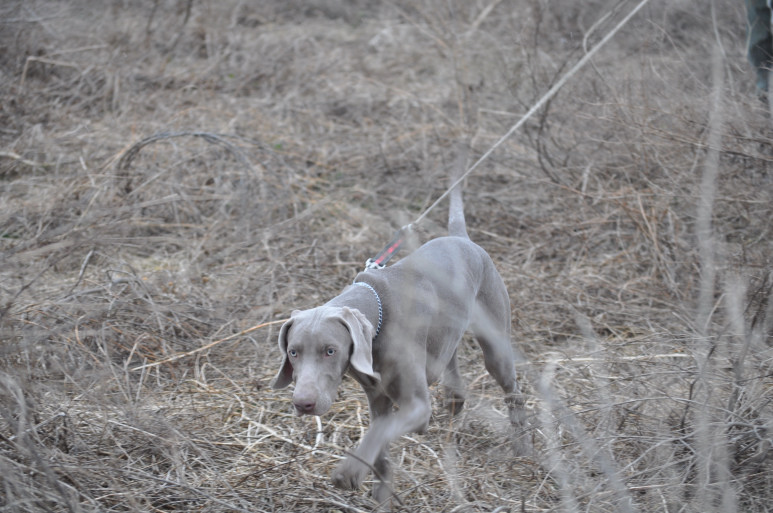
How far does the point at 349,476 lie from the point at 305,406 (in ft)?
1.04

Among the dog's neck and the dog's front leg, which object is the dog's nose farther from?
the dog's neck

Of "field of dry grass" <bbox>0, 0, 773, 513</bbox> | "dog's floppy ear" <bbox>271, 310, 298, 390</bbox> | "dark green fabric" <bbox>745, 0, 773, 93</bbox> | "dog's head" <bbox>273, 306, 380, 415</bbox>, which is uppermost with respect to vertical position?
"dark green fabric" <bbox>745, 0, 773, 93</bbox>

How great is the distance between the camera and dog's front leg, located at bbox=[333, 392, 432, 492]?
9.60 ft

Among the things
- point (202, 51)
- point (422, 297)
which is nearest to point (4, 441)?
point (422, 297)

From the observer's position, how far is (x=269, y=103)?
9.22 meters

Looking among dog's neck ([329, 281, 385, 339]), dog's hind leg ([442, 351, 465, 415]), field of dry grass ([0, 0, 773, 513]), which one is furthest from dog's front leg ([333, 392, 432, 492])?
dog's hind leg ([442, 351, 465, 415])

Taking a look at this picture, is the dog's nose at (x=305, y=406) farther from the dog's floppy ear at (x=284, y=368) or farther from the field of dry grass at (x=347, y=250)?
the field of dry grass at (x=347, y=250)

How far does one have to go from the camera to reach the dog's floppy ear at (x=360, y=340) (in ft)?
9.86

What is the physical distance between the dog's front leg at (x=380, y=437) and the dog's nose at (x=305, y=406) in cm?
24

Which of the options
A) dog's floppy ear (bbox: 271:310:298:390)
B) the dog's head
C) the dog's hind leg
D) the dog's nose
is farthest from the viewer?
the dog's hind leg

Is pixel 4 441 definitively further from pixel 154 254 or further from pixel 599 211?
pixel 599 211

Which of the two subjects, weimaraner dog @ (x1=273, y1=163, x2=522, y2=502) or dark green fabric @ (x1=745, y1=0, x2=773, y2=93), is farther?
dark green fabric @ (x1=745, y1=0, x2=773, y2=93)

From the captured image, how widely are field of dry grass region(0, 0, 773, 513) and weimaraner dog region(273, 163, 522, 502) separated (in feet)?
0.87

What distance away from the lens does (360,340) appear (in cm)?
303
